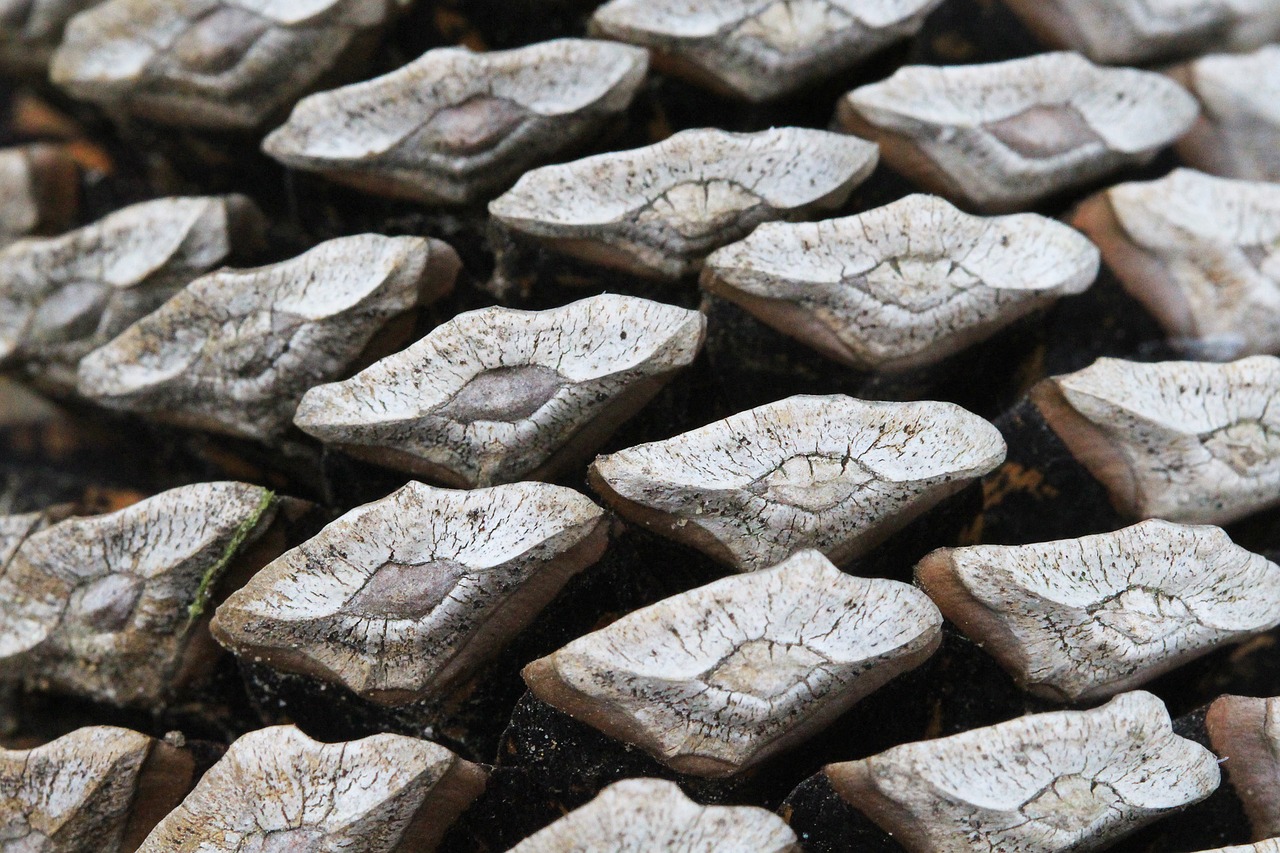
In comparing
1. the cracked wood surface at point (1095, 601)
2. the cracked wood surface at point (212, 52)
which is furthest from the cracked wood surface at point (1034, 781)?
the cracked wood surface at point (212, 52)

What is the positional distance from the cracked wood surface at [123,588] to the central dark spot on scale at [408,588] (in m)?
0.11

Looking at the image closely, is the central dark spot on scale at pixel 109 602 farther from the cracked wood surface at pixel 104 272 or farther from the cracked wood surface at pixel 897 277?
the cracked wood surface at pixel 897 277

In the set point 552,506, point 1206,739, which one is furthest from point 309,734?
point 1206,739

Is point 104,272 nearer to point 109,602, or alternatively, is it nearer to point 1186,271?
point 109,602

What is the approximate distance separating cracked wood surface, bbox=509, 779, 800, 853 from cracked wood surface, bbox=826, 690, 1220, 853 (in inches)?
2.3

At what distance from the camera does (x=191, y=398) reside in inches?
26.4

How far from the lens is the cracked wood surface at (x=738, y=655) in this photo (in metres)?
0.50

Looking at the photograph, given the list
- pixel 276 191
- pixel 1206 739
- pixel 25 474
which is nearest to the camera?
pixel 1206 739

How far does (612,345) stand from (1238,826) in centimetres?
38

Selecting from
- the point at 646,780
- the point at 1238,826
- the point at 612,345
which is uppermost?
the point at 612,345

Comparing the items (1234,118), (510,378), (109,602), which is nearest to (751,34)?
(510,378)

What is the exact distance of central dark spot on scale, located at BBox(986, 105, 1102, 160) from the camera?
691mm

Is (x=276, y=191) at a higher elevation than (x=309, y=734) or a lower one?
higher

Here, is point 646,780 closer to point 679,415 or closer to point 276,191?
point 679,415
